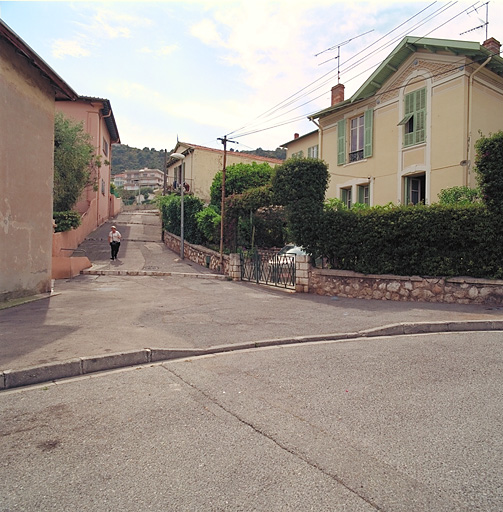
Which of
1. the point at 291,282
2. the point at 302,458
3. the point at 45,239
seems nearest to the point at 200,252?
the point at 291,282

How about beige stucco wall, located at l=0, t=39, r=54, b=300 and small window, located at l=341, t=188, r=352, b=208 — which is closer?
beige stucco wall, located at l=0, t=39, r=54, b=300

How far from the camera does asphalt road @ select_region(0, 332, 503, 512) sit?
99.7 inches

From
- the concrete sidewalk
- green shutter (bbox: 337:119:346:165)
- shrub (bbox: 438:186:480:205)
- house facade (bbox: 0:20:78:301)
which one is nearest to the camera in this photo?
the concrete sidewalk

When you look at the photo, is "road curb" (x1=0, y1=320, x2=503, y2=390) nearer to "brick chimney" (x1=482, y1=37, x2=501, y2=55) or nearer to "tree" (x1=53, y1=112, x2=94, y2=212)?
"brick chimney" (x1=482, y1=37, x2=501, y2=55)

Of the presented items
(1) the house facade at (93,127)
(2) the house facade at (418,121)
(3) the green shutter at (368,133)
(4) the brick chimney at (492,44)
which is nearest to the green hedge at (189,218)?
(1) the house facade at (93,127)

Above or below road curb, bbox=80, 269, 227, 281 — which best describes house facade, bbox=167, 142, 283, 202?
above

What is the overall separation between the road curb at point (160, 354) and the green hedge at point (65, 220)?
500 inches

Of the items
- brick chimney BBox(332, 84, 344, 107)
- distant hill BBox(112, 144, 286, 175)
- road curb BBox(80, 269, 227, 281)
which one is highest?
distant hill BBox(112, 144, 286, 175)

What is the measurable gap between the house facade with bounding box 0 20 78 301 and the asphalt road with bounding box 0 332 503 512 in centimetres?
614

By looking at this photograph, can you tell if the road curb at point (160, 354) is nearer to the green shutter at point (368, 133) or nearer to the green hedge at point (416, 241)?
the green hedge at point (416, 241)

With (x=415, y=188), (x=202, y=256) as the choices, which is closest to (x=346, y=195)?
(x=415, y=188)

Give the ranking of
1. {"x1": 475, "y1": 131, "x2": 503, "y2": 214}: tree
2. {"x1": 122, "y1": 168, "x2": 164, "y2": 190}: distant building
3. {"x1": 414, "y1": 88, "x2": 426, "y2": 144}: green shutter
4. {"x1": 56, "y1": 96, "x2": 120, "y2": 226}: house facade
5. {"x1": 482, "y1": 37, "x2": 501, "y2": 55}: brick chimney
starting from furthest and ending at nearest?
{"x1": 122, "y1": 168, "x2": 164, "y2": 190}: distant building, {"x1": 56, "y1": 96, "x2": 120, "y2": 226}: house facade, {"x1": 482, "y1": 37, "x2": 501, "y2": 55}: brick chimney, {"x1": 414, "y1": 88, "x2": 426, "y2": 144}: green shutter, {"x1": 475, "y1": 131, "x2": 503, "y2": 214}: tree

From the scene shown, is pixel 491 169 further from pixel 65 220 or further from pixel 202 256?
pixel 65 220

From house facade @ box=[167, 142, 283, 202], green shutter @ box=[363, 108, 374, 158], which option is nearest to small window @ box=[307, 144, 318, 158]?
house facade @ box=[167, 142, 283, 202]
